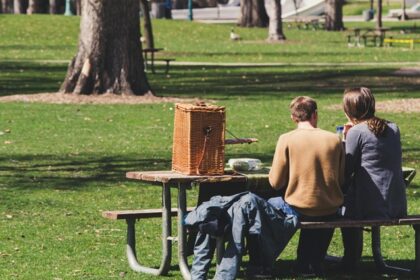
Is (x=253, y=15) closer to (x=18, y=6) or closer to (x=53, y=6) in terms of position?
(x=53, y=6)

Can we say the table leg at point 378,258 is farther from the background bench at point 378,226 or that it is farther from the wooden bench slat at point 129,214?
the wooden bench slat at point 129,214

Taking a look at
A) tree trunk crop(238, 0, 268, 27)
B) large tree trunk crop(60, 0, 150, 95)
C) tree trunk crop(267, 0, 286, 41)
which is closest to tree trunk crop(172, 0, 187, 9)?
tree trunk crop(238, 0, 268, 27)

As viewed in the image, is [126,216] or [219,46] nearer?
[126,216]

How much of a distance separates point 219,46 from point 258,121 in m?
25.3

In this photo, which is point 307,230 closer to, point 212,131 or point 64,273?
point 212,131

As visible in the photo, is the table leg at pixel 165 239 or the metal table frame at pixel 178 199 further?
the table leg at pixel 165 239

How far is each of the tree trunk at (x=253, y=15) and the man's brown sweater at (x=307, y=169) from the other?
163 ft

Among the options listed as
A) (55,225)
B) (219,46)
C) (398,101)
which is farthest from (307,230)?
(219,46)

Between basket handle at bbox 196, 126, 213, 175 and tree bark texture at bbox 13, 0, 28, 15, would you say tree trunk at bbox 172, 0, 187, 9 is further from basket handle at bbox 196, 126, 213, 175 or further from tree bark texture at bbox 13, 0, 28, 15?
basket handle at bbox 196, 126, 213, 175

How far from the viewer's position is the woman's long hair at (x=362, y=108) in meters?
9.09

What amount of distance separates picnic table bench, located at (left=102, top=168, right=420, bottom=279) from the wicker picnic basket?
88 millimetres

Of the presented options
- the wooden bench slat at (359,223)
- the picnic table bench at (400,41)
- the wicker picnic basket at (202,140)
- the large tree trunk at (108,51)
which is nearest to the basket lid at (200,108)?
the wicker picnic basket at (202,140)

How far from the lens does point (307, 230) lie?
920 cm

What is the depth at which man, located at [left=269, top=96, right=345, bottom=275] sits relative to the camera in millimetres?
8938
